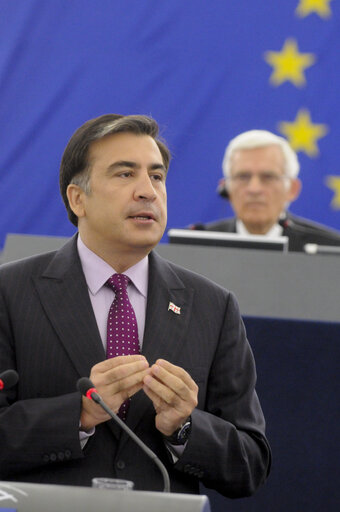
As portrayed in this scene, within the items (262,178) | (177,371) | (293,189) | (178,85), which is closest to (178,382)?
(177,371)

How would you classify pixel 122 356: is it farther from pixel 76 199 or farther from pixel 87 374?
pixel 76 199

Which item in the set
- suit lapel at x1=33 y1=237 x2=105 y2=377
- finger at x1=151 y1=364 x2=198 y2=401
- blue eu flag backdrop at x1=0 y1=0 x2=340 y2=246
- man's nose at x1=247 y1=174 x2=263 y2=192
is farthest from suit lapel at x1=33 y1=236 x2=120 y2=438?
blue eu flag backdrop at x1=0 y1=0 x2=340 y2=246

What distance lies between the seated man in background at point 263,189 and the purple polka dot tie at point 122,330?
251 cm

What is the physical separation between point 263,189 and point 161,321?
8.86ft

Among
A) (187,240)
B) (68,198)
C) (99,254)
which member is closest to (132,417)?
(99,254)

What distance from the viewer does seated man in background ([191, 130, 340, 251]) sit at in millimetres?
4941

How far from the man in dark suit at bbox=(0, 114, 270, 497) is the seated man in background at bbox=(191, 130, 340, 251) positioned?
94.9 inches

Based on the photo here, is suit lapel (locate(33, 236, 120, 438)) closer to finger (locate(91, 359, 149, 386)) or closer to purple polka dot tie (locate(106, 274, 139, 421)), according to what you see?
purple polka dot tie (locate(106, 274, 139, 421))

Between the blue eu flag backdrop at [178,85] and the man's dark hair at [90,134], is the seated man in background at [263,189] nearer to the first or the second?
the blue eu flag backdrop at [178,85]

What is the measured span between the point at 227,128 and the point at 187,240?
2.00m

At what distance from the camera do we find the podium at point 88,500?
5.10ft

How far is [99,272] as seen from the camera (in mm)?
2441

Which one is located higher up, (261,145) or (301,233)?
(261,145)

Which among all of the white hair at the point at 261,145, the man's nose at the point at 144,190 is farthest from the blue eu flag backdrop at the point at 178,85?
the man's nose at the point at 144,190
